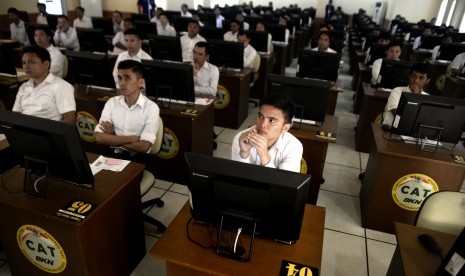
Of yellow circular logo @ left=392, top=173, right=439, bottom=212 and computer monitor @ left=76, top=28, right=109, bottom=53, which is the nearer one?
yellow circular logo @ left=392, top=173, right=439, bottom=212

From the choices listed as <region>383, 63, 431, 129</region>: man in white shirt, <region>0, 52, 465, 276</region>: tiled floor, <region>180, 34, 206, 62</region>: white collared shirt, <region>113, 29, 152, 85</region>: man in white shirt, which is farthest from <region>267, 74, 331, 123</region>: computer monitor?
<region>180, 34, 206, 62</region>: white collared shirt

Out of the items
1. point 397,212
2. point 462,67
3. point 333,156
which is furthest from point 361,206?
point 462,67

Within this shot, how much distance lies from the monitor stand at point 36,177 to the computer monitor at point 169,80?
129cm

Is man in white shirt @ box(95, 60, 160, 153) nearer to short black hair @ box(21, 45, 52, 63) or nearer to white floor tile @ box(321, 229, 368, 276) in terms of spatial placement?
short black hair @ box(21, 45, 52, 63)

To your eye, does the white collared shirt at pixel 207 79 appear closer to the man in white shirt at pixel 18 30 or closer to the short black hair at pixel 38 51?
the short black hair at pixel 38 51

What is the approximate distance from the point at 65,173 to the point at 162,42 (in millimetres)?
2708

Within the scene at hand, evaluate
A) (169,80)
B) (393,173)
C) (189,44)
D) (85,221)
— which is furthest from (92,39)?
(393,173)

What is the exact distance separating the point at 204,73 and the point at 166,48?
2.11 feet

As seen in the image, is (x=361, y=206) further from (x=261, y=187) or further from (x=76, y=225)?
(x=76, y=225)

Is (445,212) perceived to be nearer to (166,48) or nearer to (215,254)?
(215,254)

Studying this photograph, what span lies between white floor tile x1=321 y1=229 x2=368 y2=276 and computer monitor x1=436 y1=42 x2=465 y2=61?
493cm

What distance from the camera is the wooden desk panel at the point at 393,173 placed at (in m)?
2.26

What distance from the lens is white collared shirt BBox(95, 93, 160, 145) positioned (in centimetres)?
232

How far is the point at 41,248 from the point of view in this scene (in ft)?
5.61
